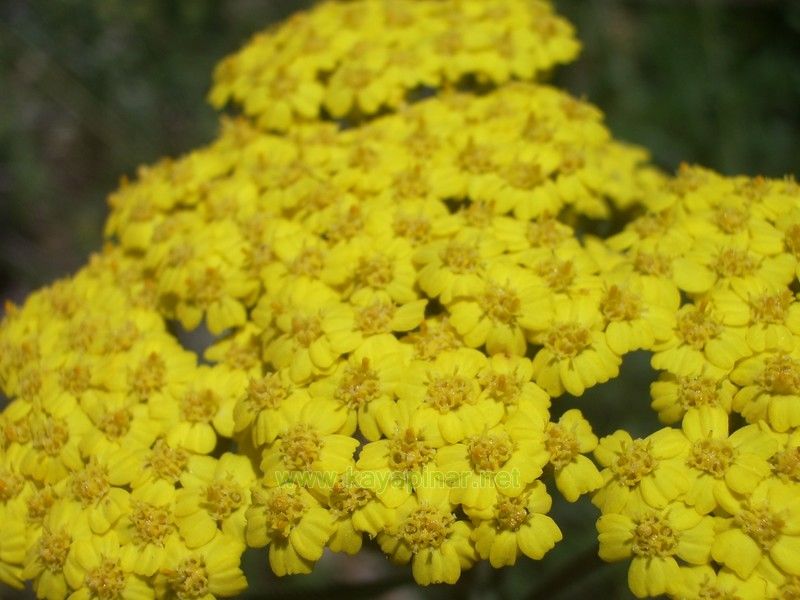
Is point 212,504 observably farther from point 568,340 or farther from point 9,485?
point 568,340

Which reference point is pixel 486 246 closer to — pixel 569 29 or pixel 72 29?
pixel 569 29

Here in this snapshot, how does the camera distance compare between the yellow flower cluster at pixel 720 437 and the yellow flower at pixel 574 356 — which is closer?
the yellow flower cluster at pixel 720 437

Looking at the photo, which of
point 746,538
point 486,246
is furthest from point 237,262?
point 746,538

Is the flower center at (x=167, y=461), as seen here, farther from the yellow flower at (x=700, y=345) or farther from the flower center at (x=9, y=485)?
the yellow flower at (x=700, y=345)

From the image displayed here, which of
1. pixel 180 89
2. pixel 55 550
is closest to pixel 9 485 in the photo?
pixel 55 550

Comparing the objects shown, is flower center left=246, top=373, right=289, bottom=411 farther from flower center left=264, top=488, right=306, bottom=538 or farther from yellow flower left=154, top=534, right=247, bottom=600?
yellow flower left=154, top=534, right=247, bottom=600


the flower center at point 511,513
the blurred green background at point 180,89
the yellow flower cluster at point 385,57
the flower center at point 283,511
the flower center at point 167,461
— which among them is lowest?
the flower center at point 511,513

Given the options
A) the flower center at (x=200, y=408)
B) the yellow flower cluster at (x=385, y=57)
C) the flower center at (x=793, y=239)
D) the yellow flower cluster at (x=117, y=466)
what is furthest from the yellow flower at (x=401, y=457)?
the yellow flower cluster at (x=385, y=57)

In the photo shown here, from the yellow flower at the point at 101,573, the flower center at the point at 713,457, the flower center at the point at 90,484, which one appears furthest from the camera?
the flower center at the point at 90,484
